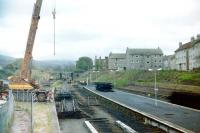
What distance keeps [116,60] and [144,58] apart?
2167 cm

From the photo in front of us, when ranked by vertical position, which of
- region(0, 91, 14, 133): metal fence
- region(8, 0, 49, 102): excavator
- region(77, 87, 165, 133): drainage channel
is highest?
→ region(8, 0, 49, 102): excavator

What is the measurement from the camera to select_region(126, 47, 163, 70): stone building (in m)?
160

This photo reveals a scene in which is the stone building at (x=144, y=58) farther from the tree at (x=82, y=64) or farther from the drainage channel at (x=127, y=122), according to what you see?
the drainage channel at (x=127, y=122)

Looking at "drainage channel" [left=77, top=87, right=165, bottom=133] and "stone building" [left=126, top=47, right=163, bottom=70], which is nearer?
"drainage channel" [left=77, top=87, right=165, bottom=133]

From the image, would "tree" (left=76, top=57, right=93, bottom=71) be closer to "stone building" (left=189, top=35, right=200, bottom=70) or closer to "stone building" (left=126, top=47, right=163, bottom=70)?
"stone building" (left=126, top=47, right=163, bottom=70)

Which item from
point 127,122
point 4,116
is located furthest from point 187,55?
point 4,116

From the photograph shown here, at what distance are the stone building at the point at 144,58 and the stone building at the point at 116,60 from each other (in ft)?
53.3

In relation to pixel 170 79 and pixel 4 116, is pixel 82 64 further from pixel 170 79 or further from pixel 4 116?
pixel 4 116

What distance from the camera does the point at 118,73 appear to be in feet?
405

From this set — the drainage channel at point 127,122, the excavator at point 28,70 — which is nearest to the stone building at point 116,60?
the drainage channel at point 127,122

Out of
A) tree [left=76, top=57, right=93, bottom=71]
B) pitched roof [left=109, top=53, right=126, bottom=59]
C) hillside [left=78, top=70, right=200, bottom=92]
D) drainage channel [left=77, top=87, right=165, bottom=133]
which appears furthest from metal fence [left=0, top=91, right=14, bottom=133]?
tree [left=76, top=57, right=93, bottom=71]

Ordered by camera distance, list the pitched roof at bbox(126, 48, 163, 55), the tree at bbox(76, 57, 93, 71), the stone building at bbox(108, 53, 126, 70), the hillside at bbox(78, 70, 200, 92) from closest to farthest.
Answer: the hillside at bbox(78, 70, 200, 92) < the pitched roof at bbox(126, 48, 163, 55) < the stone building at bbox(108, 53, 126, 70) < the tree at bbox(76, 57, 93, 71)

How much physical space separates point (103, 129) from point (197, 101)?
20850 mm

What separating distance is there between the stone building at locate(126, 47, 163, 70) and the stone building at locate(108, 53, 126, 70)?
16247 millimetres
